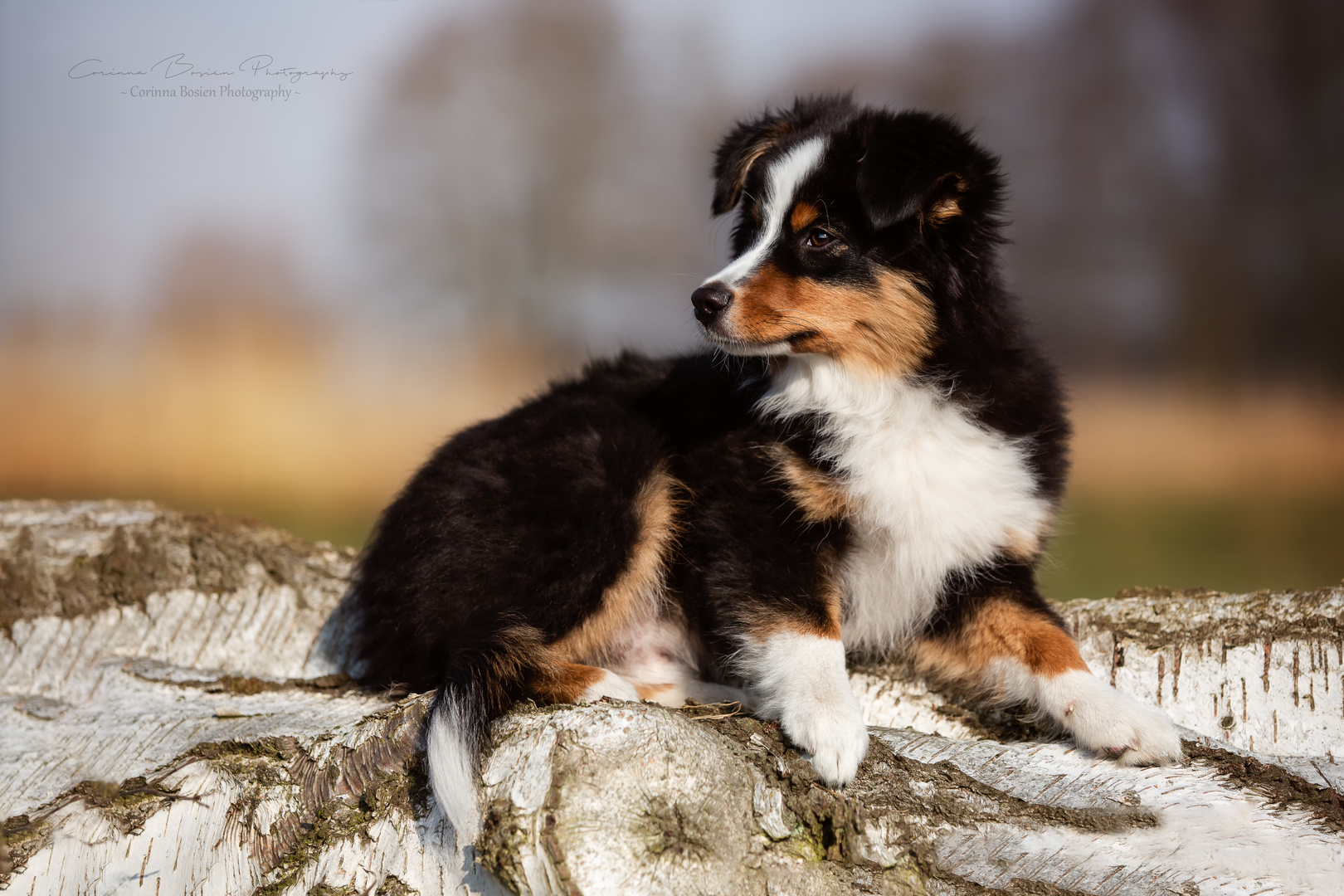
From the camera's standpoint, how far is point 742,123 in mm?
3021

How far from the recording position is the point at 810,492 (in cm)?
249

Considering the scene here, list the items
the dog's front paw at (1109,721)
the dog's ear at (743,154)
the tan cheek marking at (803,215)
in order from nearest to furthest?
the dog's front paw at (1109,721) < the tan cheek marking at (803,215) < the dog's ear at (743,154)

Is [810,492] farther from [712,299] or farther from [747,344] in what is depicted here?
[712,299]

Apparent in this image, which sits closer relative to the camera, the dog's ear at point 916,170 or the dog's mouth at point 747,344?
the dog's ear at point 916,170

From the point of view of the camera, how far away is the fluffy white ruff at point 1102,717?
211 cm

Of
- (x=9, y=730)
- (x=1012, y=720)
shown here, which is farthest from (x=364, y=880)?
(x=1012, y=720)

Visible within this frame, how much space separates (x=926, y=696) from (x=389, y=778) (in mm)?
1527

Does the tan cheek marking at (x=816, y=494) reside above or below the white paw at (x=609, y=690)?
above

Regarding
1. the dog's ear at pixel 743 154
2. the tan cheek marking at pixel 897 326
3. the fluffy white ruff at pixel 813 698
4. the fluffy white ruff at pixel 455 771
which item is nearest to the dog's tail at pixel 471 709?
the fluffy white ruff at pixel 455 771

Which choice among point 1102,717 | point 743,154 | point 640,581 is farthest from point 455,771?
point 743,154

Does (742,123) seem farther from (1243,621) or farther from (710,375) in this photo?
(1243,621)

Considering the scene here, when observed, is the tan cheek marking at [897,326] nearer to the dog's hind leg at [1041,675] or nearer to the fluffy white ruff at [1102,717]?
the dog's hind leg at [1041,675]

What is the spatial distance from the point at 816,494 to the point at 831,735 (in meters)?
0.68

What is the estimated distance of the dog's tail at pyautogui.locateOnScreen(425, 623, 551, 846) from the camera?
1.83m
